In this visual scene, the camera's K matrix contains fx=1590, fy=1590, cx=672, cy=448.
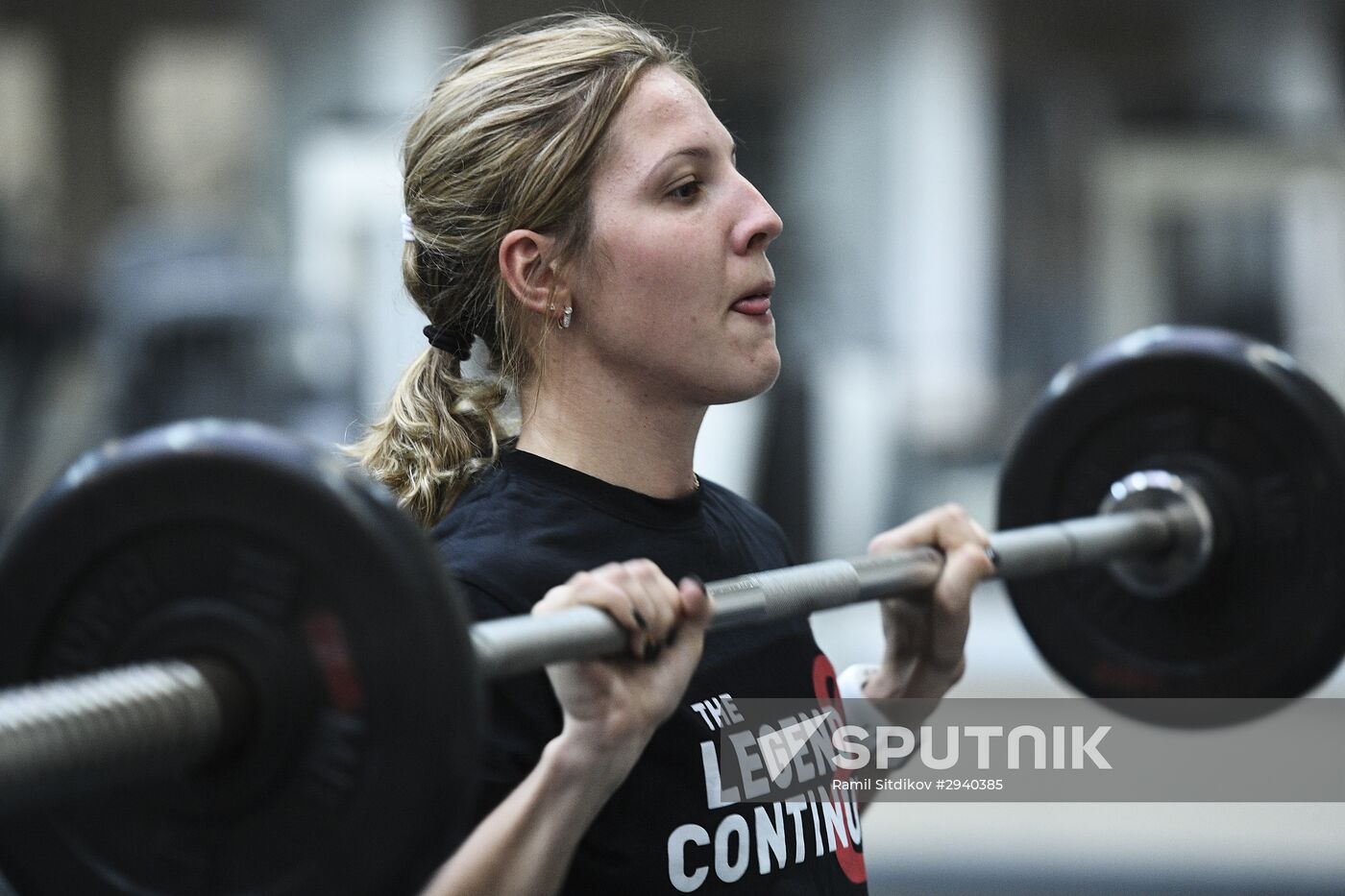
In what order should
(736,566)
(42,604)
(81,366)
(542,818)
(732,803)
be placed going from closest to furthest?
(42,604) → (542,818) → (732,803) → (736,566) → (81,366)

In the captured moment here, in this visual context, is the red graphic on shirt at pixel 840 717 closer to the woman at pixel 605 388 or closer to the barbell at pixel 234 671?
the woman at pixel 605 388

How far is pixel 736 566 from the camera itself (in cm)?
120

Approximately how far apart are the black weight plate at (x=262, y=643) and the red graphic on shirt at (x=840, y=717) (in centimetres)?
47

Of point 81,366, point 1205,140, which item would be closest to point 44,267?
point 81,366

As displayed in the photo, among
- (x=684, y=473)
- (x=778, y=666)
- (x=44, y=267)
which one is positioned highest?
(x=44, y=267)

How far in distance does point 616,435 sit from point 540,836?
13.4 inches

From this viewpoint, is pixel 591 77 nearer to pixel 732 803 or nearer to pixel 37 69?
pixel 732 803

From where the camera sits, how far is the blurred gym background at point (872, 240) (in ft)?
15.3

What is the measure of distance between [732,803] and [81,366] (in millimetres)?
7033

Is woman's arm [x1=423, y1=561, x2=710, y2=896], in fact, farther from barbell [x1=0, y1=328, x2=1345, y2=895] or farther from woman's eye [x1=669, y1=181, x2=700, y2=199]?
woman's eye [x1=669, y1=181, x2=700, y2=199]

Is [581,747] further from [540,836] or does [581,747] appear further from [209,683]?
[209,683]

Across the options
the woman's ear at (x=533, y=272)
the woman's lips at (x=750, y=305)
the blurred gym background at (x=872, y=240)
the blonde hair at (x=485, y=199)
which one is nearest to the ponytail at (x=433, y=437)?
the blonde hair at (x=485, y=199)

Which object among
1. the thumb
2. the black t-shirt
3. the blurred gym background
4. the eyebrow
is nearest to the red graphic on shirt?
the black t-shirt

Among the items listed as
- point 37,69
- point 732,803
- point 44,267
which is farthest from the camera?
point 37,69
